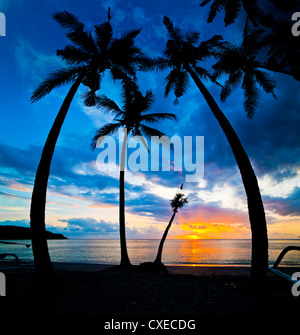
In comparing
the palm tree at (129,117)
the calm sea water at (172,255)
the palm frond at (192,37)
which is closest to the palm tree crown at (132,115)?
the palm tree at (129,117)

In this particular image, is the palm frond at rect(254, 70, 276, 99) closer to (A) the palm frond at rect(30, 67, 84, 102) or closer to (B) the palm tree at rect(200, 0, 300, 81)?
(B) the palm tree at rect(200, 0, 300, 81)

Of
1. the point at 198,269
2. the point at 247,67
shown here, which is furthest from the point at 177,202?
the point at 247,67

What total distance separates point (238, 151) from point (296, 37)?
5.19 meters

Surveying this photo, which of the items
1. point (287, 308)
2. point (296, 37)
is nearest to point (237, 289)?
point (287, 308)

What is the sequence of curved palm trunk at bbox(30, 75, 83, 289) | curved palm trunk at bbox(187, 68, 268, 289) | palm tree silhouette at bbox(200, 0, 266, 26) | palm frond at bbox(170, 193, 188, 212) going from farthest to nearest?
palm frond at bbox(170, 193, 188, 212), palm tree silhouette at bbox(200, 0, 266, 26), curved palm trunk at bbox(30, 75, 83, 289), curved palm trunk at bbox(187, 68, 268, 289)

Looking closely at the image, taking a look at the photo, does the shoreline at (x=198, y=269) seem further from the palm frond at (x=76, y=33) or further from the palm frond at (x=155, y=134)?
the palm frond at (x=76, y=33)

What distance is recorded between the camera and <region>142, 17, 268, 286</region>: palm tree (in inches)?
244

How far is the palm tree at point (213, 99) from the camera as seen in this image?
6.20 metres

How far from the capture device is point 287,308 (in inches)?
180

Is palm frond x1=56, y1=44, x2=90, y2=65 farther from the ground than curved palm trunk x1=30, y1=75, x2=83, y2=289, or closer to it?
farther from the ground

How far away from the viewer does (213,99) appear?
8.51m

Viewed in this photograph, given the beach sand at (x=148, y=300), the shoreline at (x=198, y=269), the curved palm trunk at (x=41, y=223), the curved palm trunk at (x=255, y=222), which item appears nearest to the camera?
the beach sand at (x=148, y=300)

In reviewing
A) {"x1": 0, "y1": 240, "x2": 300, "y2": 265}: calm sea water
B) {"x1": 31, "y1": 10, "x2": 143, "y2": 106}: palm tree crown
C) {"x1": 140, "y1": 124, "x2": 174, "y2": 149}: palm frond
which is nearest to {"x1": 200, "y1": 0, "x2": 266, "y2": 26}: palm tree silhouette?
{"x1": 31, "y1": 10, "x2": 143, "y2": 106}: palm tree crown

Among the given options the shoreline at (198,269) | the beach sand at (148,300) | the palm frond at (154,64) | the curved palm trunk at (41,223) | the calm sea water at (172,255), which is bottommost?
the calm sea water at (172,255)
